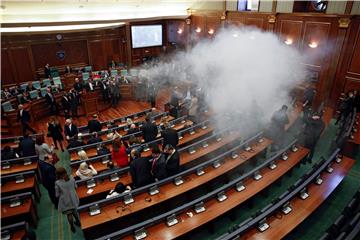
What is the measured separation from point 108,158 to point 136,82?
7452 millimetres

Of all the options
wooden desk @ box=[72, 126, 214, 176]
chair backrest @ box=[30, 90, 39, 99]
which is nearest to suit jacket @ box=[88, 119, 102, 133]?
wooden desk @ box=[72, 126, 214, 176]

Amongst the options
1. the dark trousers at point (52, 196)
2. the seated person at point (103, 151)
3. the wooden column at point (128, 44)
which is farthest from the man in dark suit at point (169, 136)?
the wooden column at point (128, 44)

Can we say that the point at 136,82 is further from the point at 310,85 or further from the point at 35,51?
the point at 310,85

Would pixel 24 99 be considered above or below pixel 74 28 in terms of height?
below

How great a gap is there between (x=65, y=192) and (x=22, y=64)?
1176 centimetres

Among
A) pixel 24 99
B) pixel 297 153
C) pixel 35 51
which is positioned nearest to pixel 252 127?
pixel 297 153

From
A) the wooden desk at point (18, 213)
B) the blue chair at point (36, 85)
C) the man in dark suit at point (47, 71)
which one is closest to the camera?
the wooden desk at point (18, 213)

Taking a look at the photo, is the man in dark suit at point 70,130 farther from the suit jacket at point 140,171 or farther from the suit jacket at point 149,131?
the suit jacket at point 140,171

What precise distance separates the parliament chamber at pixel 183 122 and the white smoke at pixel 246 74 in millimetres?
70

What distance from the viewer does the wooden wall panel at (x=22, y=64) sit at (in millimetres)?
13398

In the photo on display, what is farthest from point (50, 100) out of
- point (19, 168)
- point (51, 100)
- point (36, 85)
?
point (19, 168)

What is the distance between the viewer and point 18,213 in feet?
16.8

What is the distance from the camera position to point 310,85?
11.4 meters

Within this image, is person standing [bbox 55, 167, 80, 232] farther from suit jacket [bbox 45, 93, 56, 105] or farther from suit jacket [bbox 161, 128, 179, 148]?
suit jacket [bbox 45, 93, 56, 105]
